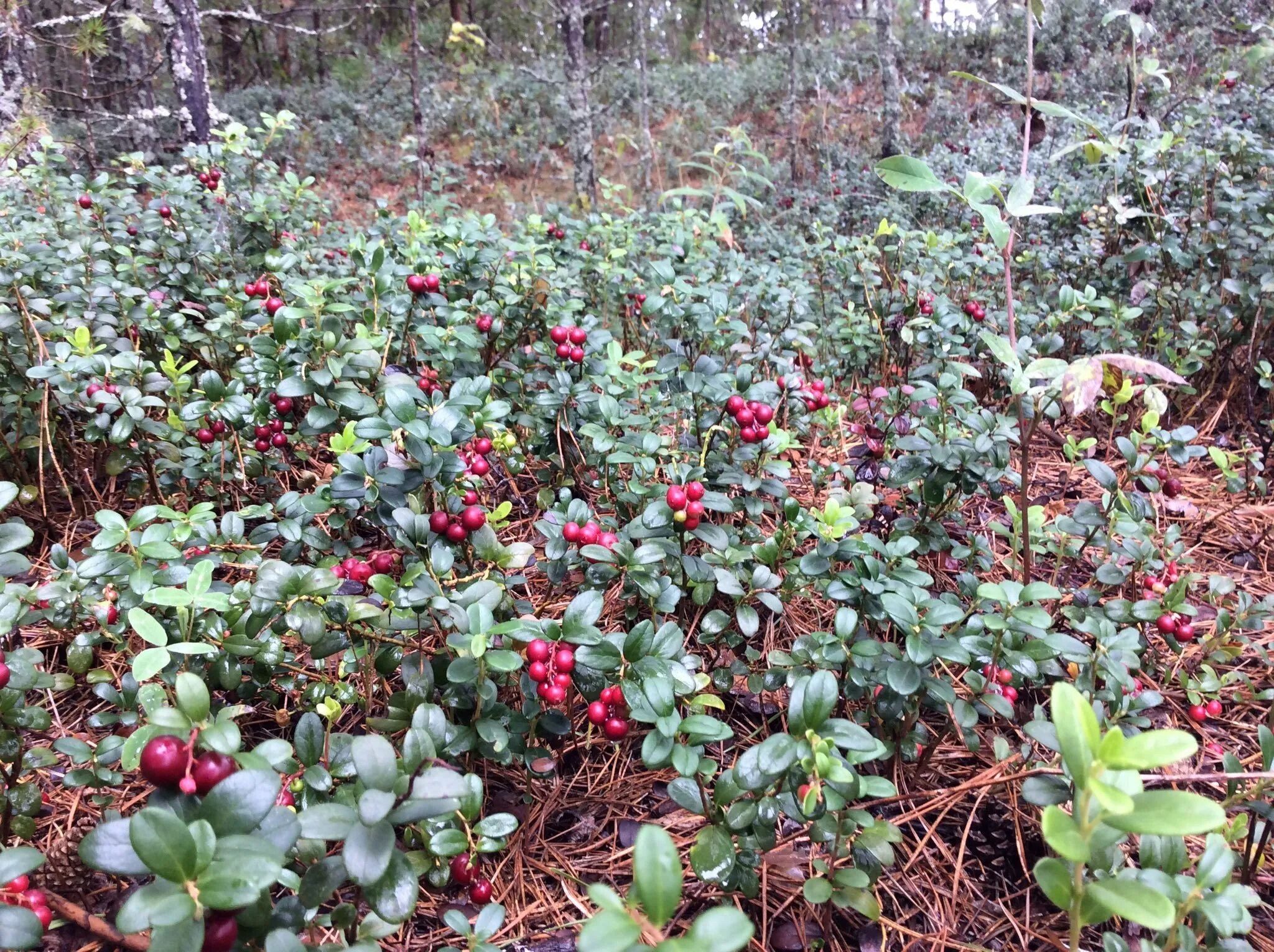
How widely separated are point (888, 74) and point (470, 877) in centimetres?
812

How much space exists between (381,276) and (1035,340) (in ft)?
9.35

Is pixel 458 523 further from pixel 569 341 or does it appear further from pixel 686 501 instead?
pixel 569 341

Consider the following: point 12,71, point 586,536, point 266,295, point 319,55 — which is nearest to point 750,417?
point 586,536

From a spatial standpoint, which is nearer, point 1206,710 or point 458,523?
point 458,523

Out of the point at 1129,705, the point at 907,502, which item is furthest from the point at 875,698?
the point at 907,502

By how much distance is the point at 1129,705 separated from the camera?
1650 mm

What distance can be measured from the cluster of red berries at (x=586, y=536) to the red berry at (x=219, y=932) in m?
1.00

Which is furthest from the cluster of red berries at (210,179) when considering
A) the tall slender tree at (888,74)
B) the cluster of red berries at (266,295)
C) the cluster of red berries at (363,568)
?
the tall slender tree at (888,74)

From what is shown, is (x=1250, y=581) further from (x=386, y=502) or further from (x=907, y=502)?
(x=386, y=502)

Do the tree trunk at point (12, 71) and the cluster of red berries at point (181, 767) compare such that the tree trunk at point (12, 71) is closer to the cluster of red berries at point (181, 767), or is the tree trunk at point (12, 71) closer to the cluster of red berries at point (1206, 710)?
the cluster of red berries at point (181, 767)

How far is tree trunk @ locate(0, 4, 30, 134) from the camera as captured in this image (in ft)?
14.6

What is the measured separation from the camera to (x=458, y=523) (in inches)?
69.2

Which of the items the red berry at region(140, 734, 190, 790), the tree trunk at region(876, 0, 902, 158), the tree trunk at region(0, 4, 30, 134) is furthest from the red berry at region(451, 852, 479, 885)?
the tree trunk at region(876, 0, 902, 158)

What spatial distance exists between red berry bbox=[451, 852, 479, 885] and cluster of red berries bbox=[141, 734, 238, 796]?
2.09 feet
